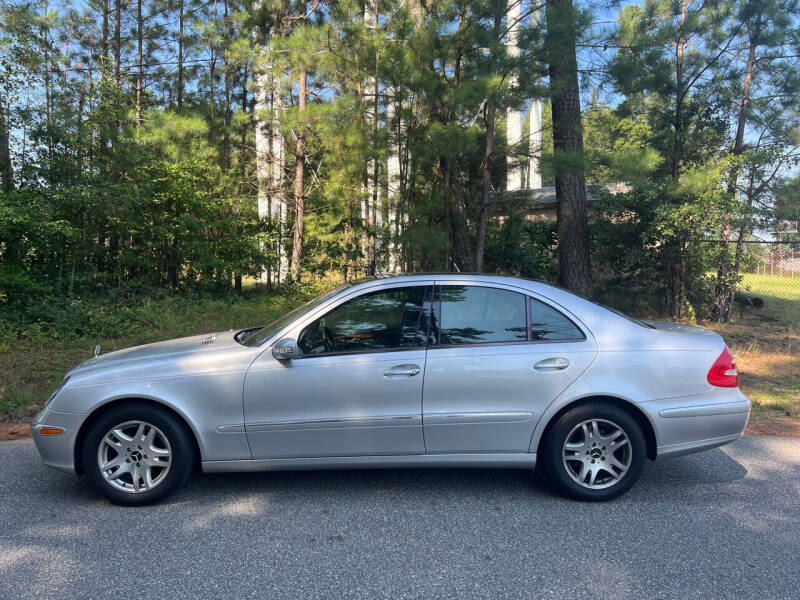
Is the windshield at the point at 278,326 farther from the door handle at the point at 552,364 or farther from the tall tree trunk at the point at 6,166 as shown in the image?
the tall tree trunk at the point at 6,166

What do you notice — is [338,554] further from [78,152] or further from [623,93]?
[78,152]

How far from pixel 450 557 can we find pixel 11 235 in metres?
9.77

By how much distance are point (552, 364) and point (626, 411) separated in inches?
25.6

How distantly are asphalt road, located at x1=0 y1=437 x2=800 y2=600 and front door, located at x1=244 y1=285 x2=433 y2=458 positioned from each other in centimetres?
42

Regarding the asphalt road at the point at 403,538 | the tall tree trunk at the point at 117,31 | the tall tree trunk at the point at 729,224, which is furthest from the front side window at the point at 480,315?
the tall tree trunk at the point at 117,31

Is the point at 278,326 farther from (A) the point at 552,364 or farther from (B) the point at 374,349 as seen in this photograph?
(A) the point at 552,364

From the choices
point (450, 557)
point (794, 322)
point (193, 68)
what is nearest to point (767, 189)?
point (794, 322)

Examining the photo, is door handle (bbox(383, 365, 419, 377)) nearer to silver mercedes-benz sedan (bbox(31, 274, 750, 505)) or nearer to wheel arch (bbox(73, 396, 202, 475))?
silver mercedes-benz sedan (bbox(31, 274, 750, 505))

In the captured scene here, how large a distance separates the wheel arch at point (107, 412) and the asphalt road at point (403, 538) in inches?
13.8

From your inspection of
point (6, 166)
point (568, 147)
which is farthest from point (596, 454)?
point (6, 166)

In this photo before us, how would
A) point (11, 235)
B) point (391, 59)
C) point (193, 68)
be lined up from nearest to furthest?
point (391, 59) → point (11, 235) → point (193, 68)

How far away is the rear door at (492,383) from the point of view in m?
3.90

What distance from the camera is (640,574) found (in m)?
3.07

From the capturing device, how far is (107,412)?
12.7 ft
